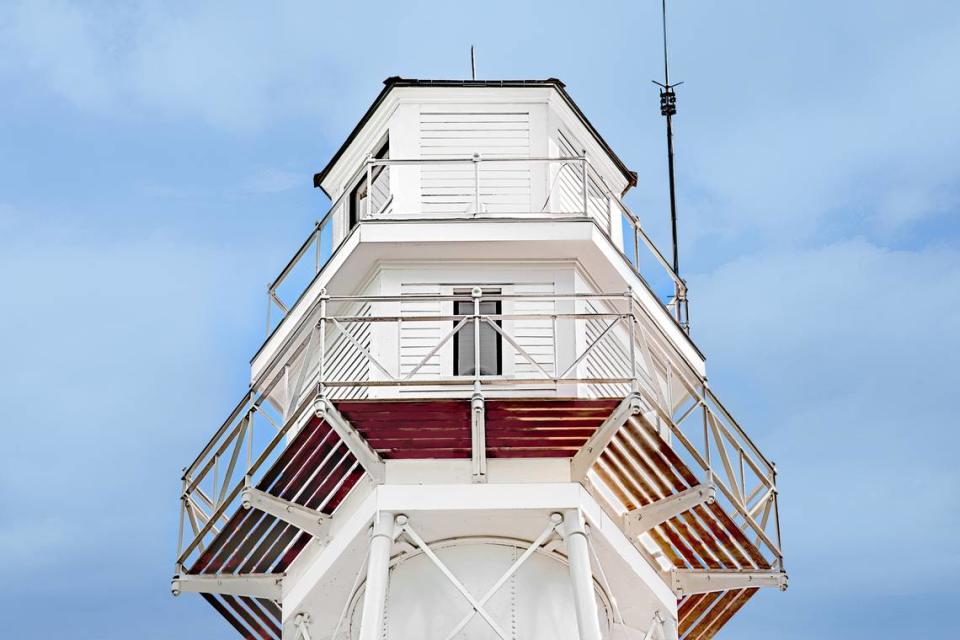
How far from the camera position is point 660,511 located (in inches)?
1043

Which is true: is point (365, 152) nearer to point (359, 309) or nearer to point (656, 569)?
point (359, 309)

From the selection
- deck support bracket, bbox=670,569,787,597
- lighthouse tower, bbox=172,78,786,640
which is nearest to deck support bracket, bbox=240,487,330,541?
lighthouse tower, bbox=172,78,786,640

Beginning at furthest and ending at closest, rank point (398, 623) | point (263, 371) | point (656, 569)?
point (263, 371), point (656, 569), point (398, 623)

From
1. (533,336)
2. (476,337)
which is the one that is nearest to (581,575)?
(476,337)

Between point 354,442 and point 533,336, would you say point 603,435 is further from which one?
point 354,442

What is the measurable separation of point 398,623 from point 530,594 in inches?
69.3

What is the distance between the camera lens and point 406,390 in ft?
87.2

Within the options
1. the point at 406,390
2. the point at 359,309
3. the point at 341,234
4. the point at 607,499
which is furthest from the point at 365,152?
the point at 607,499

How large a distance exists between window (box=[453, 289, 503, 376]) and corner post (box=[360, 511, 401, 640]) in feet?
9.13

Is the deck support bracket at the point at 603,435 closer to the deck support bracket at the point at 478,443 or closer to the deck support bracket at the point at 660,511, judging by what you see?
the deck support bracket at the point at 478,443

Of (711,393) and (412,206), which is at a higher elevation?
(412,206)

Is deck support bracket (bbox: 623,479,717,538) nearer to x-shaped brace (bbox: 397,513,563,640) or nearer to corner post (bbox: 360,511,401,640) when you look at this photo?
x-shaped brace (bbox: 397,513,563,640)

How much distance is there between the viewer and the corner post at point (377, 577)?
24.0m

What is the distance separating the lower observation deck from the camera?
24.9 meters
